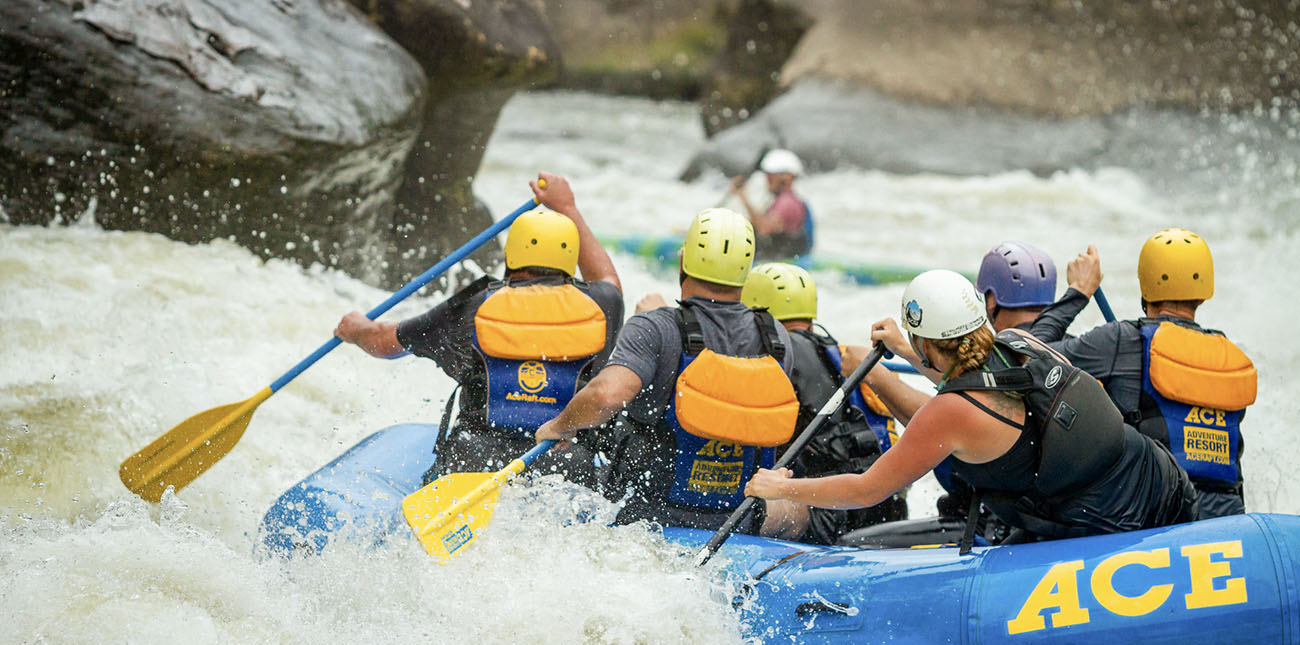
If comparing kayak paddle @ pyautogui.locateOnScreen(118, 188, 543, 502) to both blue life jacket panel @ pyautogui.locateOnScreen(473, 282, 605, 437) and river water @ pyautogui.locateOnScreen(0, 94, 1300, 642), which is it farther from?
blue life jacket panel @ pyautogui.locateOnScreen(473, 282, 605, 437)

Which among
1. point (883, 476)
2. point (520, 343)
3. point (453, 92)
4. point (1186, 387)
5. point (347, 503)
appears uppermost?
point (1186, 387)

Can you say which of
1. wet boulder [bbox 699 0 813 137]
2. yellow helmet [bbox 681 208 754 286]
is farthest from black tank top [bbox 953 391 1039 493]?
wet boulder [bbox 699 0 813 137]

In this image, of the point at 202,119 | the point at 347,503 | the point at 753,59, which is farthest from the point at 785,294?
the point at 753,59

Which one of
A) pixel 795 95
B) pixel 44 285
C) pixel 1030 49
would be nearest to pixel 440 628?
pixel 44 285

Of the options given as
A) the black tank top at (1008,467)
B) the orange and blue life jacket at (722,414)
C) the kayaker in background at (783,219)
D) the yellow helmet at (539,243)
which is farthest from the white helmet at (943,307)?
the kayaker in background at (783,219)

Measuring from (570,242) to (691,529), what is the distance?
0.99 meters

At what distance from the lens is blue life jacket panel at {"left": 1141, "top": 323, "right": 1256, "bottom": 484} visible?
3.20 metres

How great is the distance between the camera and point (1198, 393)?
3.20 metres

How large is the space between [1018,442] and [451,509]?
5.12 feet

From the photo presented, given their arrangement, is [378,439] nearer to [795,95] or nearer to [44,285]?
[44,285]

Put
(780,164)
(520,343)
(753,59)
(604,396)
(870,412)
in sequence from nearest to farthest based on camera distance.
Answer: (604,396)
(520,343)
(870,412)
(780,164)
(753,59)

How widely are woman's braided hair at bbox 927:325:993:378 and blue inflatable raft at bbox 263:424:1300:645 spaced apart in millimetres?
478

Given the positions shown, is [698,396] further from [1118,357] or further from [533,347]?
[1118,357]

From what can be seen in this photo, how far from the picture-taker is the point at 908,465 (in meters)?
2.63
